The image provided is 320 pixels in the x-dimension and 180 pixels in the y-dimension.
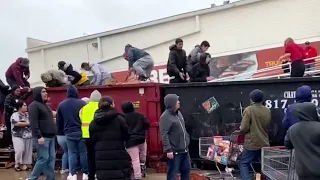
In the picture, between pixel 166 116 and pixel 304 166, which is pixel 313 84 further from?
Result: pixel 304 166

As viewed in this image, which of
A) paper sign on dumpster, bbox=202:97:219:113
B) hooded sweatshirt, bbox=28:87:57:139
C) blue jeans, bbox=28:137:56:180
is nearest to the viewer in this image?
hooded sweatshirt, bbox=28:87:57:139

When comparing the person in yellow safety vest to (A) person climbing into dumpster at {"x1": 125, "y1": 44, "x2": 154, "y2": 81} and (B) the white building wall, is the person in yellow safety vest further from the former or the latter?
(B) the white building wall

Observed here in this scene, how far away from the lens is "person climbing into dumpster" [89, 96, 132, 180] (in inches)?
262

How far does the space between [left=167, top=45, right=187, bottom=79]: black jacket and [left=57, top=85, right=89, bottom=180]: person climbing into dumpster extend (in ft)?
7.53

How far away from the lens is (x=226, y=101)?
29.5 ft

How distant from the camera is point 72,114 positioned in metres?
8.70

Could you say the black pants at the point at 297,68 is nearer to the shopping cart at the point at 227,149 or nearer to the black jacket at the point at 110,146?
the shopping cart at the point at 227,149

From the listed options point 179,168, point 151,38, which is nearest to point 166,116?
point 179,168

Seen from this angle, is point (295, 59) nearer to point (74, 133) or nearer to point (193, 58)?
point (193, 58)

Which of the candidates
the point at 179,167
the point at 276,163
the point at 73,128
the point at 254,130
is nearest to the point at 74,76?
the point at 73,128

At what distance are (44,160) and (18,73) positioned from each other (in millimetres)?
3639

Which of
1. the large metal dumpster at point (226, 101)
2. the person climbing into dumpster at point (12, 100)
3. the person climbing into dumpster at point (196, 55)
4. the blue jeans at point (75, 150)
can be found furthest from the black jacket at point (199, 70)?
the person climbing into dumpster at point (12, 100)

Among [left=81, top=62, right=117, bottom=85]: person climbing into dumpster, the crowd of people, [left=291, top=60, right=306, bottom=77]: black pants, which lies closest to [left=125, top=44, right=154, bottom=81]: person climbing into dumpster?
[left=81, top=62, right=117, bottom=85]: person climbing into dumpster

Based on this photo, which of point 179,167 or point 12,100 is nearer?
point 179,167
